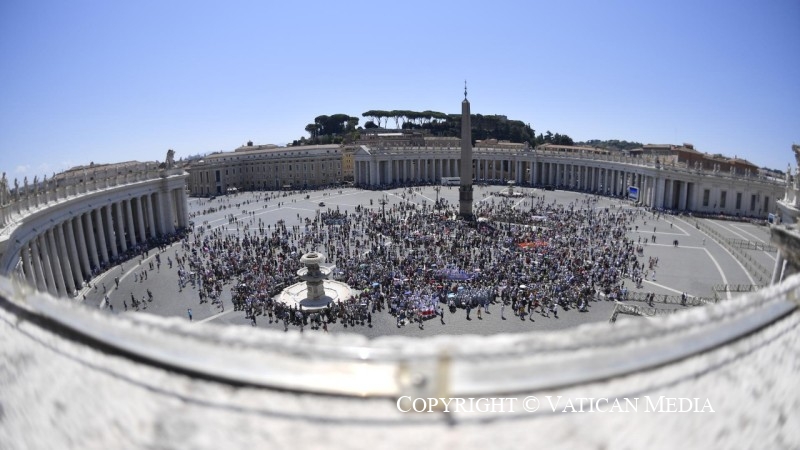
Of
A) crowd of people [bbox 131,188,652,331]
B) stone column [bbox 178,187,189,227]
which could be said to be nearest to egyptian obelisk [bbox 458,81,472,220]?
crowd of people [bbox 131,188,652,331]

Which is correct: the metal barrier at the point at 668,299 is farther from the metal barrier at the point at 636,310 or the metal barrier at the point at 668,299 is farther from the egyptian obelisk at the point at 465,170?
the egyptian obelisk at the point at 465,170

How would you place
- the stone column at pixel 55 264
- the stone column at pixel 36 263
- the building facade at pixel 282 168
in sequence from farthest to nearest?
the building facade at pixel 282 168, the stone column at pixel 55 264, the stone column at pixel 36 263

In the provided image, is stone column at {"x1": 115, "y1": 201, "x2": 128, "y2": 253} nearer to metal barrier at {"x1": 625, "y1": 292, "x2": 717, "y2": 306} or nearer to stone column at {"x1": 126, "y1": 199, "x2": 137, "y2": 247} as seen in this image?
stone column at {"x1": 126, "y1": 199, "x2": 137, "y2": 247}

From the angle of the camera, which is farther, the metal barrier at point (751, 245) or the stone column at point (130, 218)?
the stone column at point (130, 218)

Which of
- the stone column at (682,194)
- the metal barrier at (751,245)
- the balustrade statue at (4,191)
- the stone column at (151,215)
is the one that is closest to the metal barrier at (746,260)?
the metal barrier at (751,245)

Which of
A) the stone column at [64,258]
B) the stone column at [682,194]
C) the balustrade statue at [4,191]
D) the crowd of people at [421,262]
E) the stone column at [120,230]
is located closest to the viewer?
the balustrade statue at [4,191]

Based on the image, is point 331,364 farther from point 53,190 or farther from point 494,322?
point 53,190

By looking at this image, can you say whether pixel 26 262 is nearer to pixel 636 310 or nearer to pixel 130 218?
pixel 130 218

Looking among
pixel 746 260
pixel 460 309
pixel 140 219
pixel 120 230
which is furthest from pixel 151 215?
pixel 746 260
